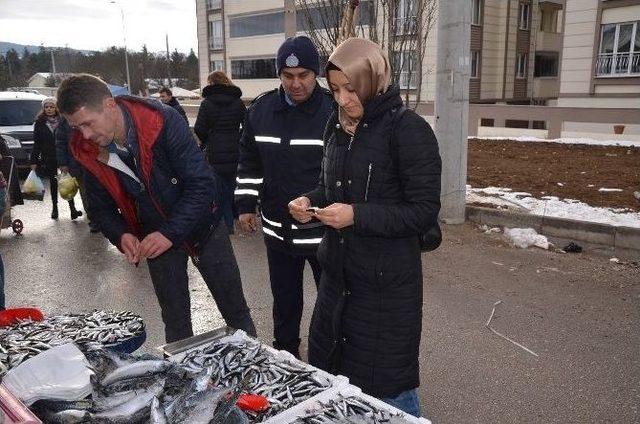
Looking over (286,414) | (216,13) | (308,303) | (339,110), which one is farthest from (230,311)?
(216,13)

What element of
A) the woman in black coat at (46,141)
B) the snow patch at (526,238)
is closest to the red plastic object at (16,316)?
the snow patch at (526,238)

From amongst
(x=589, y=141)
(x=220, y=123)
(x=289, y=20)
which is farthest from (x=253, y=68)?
(x=220, y=123)

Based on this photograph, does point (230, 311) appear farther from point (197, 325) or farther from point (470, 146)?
point (470, 146)

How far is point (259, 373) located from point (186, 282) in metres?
1.15

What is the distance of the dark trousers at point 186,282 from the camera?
344 cm

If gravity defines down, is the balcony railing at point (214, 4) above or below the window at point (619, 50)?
above

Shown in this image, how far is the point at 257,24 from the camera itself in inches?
1781

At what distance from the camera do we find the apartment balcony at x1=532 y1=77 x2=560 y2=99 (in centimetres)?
3750

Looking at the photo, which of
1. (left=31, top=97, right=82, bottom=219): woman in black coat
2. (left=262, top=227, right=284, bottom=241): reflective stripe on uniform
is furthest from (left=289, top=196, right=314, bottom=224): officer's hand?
(left=31, top=97, right=82, bottom=219): woman in black coat

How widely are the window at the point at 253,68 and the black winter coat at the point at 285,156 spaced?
4149 centimetres

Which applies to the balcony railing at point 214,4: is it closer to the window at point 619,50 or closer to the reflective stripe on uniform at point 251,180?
the window at point 619,50

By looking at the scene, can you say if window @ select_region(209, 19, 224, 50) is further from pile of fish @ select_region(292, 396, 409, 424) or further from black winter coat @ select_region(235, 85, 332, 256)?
pile of fish @ select_region(292, 396, 409, 424)

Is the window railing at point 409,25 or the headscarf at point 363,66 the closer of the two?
the headscarf at point 363,66

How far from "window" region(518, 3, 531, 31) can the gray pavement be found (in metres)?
32.1
